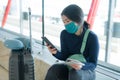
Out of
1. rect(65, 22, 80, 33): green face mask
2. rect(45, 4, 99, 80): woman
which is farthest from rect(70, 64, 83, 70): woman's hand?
rect(65, 22, 80, 33): green face mask

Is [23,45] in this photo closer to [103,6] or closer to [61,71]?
[61,71]

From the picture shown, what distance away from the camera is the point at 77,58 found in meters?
1.53

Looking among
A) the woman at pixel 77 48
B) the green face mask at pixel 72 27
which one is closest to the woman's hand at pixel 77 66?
the woman at pixel 77 48

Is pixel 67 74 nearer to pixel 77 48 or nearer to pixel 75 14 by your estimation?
pixel 77 48

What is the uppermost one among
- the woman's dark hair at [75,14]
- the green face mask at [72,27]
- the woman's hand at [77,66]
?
the woman's dark hair at [75,14]

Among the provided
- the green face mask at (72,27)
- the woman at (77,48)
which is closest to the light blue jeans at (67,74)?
the woman at (77,48)

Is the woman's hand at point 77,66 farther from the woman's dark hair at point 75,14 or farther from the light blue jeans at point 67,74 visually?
the woman's dark hair at point 75,14

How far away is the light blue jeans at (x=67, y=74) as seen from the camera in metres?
1.44

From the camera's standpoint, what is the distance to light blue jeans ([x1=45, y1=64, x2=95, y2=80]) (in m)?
1.44

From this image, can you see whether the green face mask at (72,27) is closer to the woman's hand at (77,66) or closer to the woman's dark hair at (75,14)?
the woman's dark hair at (75,14)

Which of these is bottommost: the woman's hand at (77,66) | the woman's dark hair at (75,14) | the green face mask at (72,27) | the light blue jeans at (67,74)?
the light blue jeans at (67,74)

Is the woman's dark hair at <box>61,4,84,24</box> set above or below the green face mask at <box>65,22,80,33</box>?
above

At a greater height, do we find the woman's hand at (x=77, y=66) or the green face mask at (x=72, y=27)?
the green face mask at (x=72, y=27)

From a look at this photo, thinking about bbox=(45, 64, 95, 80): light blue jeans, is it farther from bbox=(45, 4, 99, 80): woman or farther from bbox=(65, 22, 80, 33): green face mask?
bbox=(65, 22, 80, 33): green face mask
